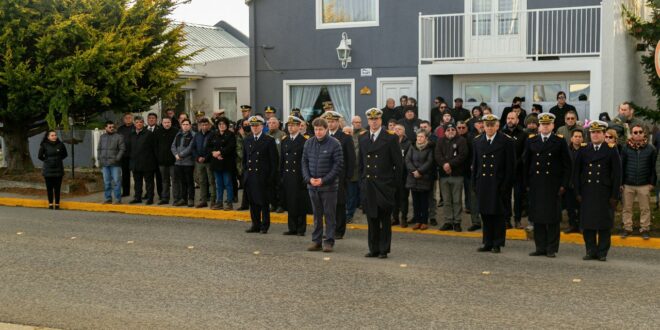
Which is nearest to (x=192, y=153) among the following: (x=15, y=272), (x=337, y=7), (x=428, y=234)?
(x=428, y=234)

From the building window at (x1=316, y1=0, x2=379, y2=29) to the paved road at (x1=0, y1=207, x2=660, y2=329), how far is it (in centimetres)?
1044

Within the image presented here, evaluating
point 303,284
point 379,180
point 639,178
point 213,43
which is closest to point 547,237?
point 639,178

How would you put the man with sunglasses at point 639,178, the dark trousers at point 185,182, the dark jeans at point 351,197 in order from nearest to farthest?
1. the man with sunglasses at point 639,178
2. the dark jeans at point 351,197
3. the dark trousers at point 185,182

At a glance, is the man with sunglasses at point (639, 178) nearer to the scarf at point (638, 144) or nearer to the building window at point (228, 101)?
the scarf at point (638, 144)

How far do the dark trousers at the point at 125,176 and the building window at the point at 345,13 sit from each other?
24.1 ft

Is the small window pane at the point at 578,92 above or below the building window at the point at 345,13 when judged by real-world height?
below

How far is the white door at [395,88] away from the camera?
22344 millimetres


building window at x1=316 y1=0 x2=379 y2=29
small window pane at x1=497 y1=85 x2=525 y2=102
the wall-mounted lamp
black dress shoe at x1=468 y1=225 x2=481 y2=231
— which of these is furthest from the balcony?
black dress shoe at x1=468 y1=225 x2=481 y2=231

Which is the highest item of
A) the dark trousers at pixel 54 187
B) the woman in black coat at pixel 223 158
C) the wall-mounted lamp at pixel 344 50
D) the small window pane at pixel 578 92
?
the wall-mounted lamp at pixel 344 50

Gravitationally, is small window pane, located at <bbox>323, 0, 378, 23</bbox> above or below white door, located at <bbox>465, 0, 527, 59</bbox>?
above

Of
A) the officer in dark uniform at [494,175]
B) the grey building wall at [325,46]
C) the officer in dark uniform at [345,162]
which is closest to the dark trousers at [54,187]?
the officer in dark uniform at [345,162]

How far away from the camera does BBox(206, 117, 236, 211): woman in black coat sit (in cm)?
1620

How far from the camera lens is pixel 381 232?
1179 centimetres

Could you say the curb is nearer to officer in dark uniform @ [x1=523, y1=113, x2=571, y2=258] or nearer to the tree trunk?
officer in dark uniform @ [x1=523, y1=113, x2=571, y2=258]
